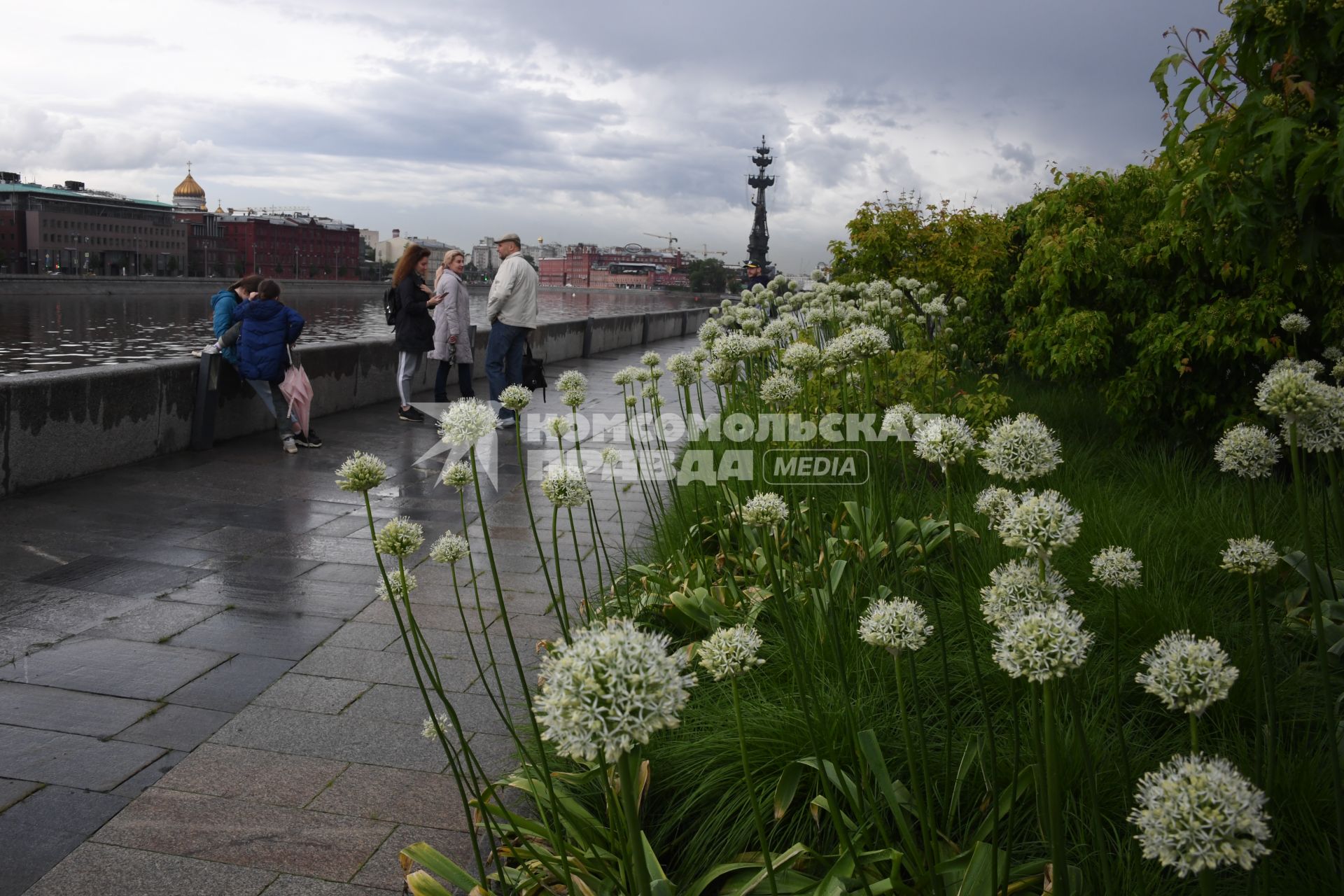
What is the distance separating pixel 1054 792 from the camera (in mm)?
1648

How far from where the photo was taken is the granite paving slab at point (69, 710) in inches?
144

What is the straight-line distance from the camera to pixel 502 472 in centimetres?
883

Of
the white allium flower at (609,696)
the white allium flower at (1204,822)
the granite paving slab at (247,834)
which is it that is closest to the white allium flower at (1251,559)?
the white allium flower at (1204,822)

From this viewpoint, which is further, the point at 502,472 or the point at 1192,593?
the point at 502,472

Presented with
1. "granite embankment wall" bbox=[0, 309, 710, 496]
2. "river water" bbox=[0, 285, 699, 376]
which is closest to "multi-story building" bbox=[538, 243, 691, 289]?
"river water" bbox=[0, 285, 699, 376]

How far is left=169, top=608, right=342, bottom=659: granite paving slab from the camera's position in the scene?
14.9 feet

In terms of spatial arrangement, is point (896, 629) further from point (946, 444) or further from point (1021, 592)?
point (946, 444)

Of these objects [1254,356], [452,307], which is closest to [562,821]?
[1254,356]

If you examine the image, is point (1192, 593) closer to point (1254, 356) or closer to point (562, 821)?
point (562, 821)

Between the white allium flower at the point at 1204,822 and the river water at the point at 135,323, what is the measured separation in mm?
18689

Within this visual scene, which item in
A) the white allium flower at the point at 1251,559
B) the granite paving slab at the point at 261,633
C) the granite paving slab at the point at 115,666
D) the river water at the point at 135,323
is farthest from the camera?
the river water at the point at 135,323

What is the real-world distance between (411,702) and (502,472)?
492cm

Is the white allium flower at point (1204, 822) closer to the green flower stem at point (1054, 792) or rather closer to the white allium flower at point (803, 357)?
the green flower stem at point (1054, 792)

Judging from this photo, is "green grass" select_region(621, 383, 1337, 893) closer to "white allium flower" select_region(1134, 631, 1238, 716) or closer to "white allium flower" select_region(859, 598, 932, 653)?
"white allium flower" select_region(1134, 631, 1238, 716)
